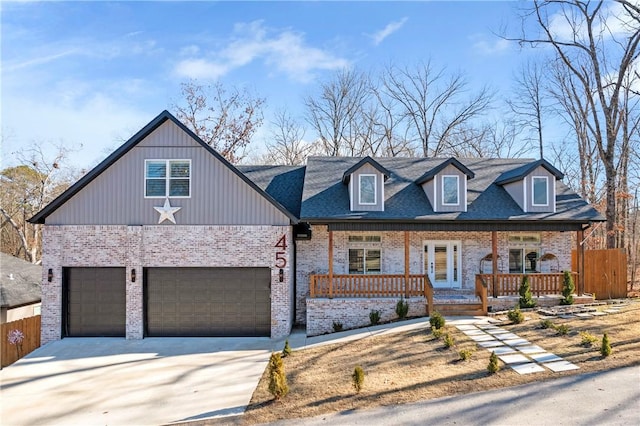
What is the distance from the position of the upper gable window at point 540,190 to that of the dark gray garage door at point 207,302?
1035 cm

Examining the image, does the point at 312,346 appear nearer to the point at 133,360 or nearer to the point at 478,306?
the point at 133,360

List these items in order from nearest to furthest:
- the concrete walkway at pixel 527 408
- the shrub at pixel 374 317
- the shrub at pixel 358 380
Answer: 1. the concrete walkway at pixel 527 408
2. the shrub at pixel 358 380
3. the shrub at pixel 374 317

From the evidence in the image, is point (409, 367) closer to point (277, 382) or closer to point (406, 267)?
point (277, 382)

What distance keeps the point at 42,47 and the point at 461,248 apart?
16.2 m

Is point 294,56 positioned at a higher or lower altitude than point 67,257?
higher

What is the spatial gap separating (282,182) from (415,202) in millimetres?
5866

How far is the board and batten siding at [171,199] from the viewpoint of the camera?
1437 centimetres

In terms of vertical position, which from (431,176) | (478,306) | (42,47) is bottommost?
(478,306)

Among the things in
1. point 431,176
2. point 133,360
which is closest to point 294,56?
point 431,176

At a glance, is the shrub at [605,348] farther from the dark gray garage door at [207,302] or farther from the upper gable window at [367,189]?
the dark gray garage door at [207,302]

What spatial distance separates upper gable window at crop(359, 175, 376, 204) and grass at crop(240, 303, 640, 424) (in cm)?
509

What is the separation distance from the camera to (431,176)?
640 inches

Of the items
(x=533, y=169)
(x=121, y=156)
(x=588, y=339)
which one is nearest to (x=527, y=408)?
(x=588, y=339)

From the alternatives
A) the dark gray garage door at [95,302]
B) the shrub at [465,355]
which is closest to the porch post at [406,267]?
the shrub at [465,355]
